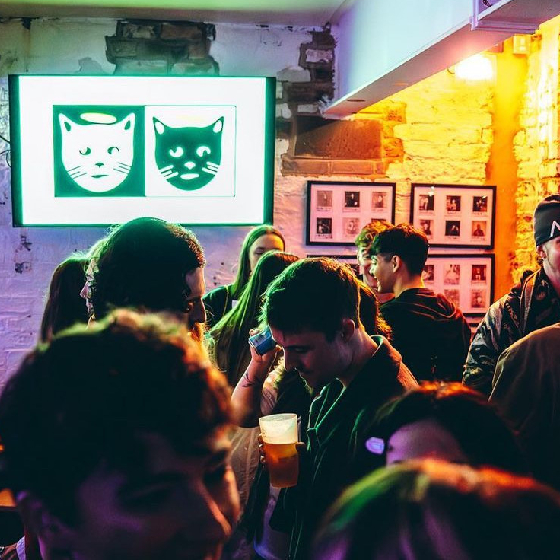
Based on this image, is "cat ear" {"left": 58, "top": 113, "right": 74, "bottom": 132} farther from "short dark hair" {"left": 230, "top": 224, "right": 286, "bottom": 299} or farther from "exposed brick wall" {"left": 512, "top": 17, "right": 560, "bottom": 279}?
"exposed brick wall" {"left": 512, "top": 17, "right": 560, "bottom": 279}

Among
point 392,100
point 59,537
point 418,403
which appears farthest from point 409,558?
point 392,100

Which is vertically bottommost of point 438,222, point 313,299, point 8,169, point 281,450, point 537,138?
point 281,450

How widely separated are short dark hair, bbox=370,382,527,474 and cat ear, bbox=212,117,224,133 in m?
3.19

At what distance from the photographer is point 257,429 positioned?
Result: 2.56 meters

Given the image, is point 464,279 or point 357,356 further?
point 464,279

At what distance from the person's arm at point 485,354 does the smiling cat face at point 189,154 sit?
7.28ft

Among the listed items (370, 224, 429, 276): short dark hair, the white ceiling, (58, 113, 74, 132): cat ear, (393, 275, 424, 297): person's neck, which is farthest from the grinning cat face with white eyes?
(393, 275, 424, 297): person's neck

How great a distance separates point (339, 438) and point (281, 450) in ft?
0.63

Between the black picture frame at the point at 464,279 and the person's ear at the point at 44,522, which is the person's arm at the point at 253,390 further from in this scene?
the black picture frame at the point at 464,279

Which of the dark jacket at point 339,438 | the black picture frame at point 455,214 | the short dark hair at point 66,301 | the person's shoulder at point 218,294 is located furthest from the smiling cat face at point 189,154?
the dark jacket at point 339,438

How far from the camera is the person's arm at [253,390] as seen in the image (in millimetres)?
2395

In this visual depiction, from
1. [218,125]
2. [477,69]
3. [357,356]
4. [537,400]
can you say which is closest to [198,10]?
[218,125]

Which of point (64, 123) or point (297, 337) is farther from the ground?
point (64, 123)

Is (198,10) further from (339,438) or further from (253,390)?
(339,438)
